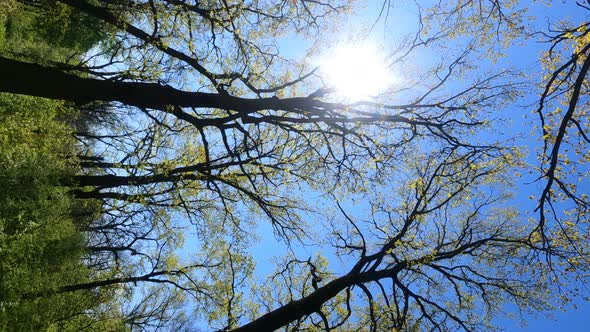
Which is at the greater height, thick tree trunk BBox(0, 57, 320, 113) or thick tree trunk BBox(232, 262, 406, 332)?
thick tree trunk BBox(0, 57, 320, 113)

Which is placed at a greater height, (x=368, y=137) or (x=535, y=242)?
(x=368, y=137)

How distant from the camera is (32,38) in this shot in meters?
15.7

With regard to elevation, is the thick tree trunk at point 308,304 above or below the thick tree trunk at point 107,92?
below

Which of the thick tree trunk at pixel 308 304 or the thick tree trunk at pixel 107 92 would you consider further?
the thick tree trunk at pixel 308 304

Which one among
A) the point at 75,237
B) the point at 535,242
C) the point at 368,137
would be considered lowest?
the point at 535,242

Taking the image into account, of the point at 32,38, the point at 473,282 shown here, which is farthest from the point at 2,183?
the point at 473,282

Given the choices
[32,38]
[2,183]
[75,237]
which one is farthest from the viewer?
[32,38]

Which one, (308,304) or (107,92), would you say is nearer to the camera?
(107,92)

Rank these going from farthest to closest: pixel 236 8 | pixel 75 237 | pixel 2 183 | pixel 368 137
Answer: pixel 75 237
pixel 236 8
pixel 368 137
pixel 2 183

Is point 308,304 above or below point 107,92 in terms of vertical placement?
below

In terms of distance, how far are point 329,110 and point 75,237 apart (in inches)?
332

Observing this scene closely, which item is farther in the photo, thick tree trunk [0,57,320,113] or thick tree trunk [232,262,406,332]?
thick tree trunk [232,262,406,332]

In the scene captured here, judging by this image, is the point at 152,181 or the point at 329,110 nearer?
the point at 329,110

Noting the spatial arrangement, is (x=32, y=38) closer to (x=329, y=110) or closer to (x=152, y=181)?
(x=152, y=181)
